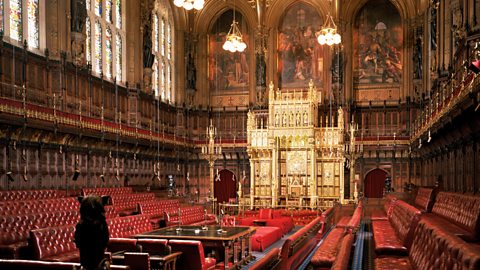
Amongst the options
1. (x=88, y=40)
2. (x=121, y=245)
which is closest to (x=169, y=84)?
(x=88, y=40)

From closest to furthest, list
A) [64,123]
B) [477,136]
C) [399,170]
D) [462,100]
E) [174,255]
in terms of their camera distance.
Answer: [174,255] → [462,100] → [477,136] → [64,123] → [399,170]

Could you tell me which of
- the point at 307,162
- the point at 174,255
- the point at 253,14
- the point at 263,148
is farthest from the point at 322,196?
the point at 174,255

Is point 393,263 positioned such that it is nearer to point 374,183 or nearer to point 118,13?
point 118,13

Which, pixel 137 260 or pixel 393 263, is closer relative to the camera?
pixel 393 263

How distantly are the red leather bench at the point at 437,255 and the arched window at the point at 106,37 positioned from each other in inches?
752

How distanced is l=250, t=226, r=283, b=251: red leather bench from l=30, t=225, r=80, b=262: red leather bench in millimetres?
5231

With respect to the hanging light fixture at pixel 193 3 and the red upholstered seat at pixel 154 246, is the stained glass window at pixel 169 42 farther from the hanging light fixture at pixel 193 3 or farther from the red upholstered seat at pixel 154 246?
the red upholstered seat at pixel 154 246

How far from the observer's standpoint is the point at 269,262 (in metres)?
6.31

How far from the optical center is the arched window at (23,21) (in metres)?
17.6

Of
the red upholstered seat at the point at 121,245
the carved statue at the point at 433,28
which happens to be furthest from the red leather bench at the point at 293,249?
the carved statue at the point at 433,28

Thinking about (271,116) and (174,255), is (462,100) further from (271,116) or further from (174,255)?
(271,116)

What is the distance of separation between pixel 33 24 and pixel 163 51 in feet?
43.9

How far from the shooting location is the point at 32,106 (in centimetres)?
1586

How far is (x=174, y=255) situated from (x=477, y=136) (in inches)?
350
